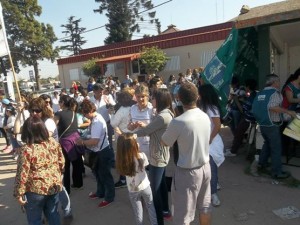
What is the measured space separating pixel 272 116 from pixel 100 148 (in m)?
2.62

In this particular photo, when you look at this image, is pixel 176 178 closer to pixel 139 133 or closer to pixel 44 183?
pixel 139 133

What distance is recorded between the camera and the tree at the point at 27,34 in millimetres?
39094

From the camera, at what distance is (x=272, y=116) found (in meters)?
4.89

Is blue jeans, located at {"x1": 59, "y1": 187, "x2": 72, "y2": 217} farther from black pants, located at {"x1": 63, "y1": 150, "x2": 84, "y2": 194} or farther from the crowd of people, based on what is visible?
black pants, located at {"x1": 63, "y1": 150, "x2": 84, "y2": 194}

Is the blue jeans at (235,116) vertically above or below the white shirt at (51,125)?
→ below

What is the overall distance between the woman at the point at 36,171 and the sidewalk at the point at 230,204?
3.67 feet

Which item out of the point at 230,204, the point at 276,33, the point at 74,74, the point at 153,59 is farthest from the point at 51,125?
the point at 74,74

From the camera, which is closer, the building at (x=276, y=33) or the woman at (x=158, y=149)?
the woman at (x=158, y=149)

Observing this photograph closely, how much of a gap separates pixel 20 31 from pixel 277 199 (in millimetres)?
41150

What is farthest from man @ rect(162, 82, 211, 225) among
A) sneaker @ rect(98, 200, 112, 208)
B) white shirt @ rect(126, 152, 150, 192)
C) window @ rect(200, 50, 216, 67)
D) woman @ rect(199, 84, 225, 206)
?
window @ rect(200, 50, 216, 67)

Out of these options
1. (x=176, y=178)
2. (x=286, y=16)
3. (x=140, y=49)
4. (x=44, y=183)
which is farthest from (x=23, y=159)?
(x=140, y=49)

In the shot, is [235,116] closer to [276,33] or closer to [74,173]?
[276,33]

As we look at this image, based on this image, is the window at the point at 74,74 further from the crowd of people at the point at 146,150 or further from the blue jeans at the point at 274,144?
the blue jeans at the point at 274,144

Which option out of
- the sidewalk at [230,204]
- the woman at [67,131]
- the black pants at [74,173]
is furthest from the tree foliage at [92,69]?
the woman at [67,131]
